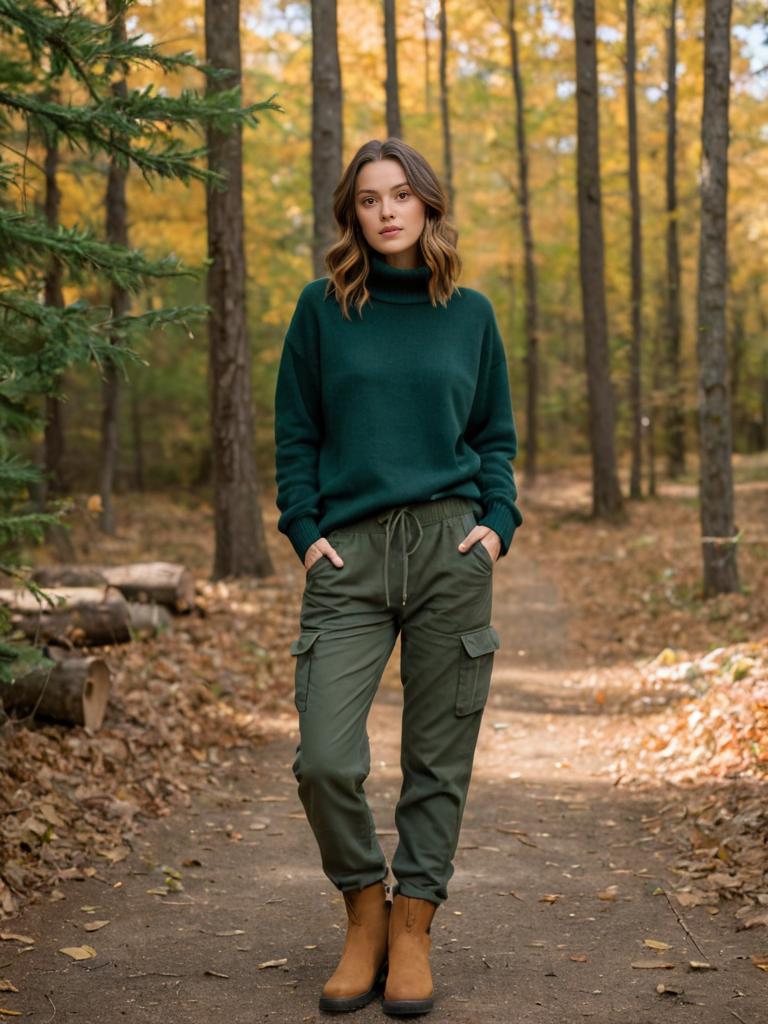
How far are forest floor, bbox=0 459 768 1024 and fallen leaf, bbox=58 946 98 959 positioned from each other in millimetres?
22

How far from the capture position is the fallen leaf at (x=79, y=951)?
3.87 m

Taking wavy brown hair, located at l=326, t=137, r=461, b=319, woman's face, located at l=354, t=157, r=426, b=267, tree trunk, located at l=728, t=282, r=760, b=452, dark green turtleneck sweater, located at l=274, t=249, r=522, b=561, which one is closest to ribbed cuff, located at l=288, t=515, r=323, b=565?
dark green turtleneck sweater, located at l=274, t=249, r=522, b=561

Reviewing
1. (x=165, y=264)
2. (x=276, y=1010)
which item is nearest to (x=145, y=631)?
(x=165, y=264)

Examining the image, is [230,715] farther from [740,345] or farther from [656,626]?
[740,345]

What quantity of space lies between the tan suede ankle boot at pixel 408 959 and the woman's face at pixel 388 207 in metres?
2.00

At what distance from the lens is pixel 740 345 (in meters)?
32.9

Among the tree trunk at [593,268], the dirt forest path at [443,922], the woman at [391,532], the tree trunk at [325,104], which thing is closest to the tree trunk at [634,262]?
the tree trunk at [593,268]

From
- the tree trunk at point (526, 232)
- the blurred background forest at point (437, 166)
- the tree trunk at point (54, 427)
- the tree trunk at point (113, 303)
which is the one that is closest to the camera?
the tree trunk at point (54, 427)

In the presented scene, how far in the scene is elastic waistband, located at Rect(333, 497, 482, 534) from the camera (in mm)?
3379

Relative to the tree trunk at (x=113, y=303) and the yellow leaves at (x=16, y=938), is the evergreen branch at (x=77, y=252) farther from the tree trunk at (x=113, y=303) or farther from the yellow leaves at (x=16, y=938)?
the tree trunk at (x=113, y=303)

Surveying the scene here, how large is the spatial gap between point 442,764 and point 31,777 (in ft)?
8.87

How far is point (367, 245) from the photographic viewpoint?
3.50m

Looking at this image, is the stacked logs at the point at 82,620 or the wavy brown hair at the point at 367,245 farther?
the stacked logs at the point at 82,620

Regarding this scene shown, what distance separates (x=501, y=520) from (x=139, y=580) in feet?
19.9
